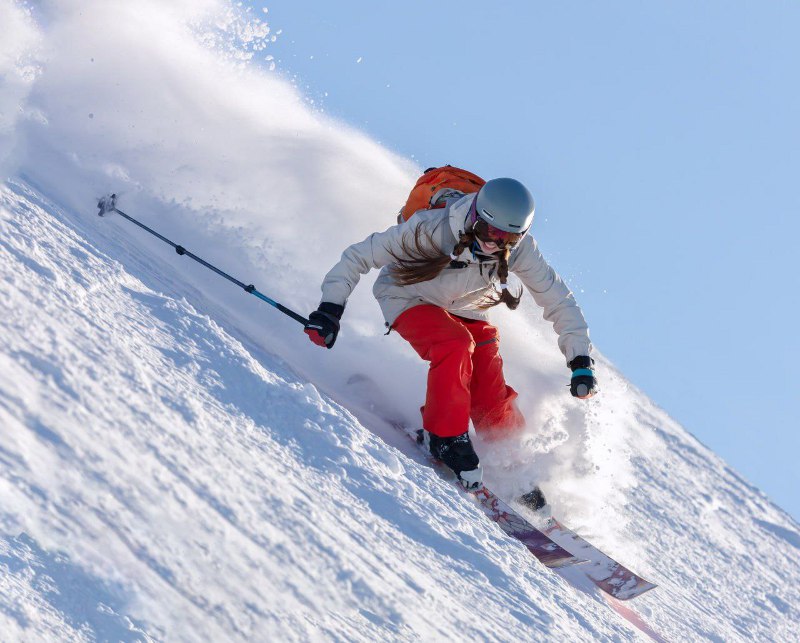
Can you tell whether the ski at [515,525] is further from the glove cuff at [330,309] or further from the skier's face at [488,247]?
the skier's face at [488,247]

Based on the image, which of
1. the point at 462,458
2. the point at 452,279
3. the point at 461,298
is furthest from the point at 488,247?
the point at 462,458

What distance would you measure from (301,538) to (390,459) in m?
1.01

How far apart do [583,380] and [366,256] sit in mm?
1391

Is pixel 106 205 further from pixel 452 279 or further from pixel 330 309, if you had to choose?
pixel 452 279

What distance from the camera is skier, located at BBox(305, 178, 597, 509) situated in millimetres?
4543

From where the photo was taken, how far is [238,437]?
10.2 feet

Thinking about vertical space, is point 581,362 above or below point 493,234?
below

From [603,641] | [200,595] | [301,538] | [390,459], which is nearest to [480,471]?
[390,459]

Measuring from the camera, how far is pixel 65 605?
6.24 feet

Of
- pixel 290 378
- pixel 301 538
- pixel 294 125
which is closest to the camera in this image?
pixel 301 538

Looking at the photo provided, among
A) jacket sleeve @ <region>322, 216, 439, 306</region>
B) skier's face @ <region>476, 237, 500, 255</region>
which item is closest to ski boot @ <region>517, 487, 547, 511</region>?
skier's face @ <region>476, 237, 500, 255</region>

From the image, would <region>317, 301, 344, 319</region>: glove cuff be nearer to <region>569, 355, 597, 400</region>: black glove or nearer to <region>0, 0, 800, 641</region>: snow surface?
<region>0, 0, 800, 641</region>: snow surface

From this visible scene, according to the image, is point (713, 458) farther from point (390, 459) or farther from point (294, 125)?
point (390, 459)

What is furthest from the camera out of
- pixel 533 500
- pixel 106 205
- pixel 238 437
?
pixel 106 205
